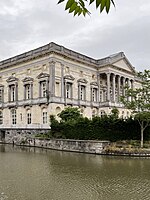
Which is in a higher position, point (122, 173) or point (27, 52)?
point (27, 52)

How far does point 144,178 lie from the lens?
36.0ft

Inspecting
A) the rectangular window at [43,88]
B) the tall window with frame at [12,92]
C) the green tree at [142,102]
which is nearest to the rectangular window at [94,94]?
the rectangular window at [43,88]

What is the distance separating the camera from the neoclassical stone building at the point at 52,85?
3052 centimetres

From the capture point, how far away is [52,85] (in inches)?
1176

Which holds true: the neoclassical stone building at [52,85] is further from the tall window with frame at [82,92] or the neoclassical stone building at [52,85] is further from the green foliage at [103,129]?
the green foliage at [103,129]

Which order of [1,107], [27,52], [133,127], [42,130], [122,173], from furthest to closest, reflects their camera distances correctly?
[1,107], [27,52], [42,130], [133,127], [122,173]

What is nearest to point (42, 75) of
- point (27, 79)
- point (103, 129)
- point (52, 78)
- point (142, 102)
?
point (52, 78)

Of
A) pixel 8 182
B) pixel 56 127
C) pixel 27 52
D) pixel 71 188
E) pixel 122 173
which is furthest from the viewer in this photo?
pixel 27 52

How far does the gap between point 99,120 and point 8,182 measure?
545 inches

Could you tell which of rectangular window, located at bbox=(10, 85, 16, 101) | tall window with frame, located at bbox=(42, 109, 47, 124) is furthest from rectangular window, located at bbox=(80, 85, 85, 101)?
rectangular window, located at bbox=(10, 85, 16, 101)

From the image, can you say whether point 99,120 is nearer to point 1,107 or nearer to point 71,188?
point 71,188

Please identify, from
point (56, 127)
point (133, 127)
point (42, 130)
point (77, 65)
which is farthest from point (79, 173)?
point (77, 65)

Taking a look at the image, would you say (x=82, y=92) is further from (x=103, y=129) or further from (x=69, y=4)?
(x=69, y=4)

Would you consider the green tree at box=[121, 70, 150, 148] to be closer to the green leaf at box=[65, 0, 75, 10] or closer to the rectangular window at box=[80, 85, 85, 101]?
the rectangular window at box=[80, 85, 85, 101]
